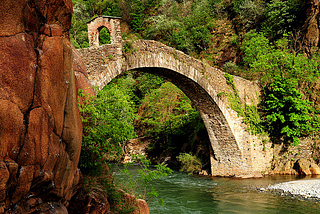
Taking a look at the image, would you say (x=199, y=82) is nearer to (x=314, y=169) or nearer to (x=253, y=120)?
(x=253, y=120)

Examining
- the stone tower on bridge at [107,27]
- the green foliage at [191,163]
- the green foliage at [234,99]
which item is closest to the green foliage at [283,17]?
the green foliage at [234,99]

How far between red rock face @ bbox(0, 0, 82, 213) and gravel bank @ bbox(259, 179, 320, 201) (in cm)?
802

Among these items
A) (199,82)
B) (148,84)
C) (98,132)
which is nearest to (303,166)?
(199,82)

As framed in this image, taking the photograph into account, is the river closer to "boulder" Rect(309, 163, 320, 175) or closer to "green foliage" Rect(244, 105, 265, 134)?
"boulder" Rect(309, 163, 320, 175)

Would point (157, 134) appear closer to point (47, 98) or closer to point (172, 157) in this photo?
point (172, 157)

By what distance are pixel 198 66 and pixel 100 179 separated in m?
8.10

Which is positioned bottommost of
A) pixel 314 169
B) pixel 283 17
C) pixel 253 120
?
pixel 314 169

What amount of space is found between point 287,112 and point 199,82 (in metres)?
5.23

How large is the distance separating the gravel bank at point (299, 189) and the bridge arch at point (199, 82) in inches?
120

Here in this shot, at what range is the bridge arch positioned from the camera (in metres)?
8.56

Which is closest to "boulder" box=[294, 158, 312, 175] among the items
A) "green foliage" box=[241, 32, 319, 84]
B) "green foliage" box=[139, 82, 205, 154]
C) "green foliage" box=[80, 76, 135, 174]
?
"green foliage" box=[241, 32, 319, 84]

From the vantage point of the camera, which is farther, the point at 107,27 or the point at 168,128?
the point at 168,128

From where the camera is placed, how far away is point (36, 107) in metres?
3.35

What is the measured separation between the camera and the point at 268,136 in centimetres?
1448
